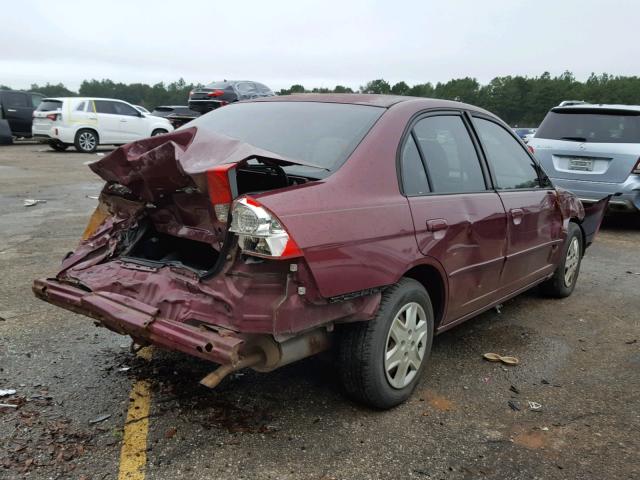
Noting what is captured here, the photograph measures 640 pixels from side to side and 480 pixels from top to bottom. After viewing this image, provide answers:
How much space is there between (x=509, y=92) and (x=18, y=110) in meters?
61.4

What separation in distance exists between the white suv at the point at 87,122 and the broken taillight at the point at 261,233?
16855 millimetres

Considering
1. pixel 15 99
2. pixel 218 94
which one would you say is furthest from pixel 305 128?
pixel 15 99

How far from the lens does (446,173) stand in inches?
140

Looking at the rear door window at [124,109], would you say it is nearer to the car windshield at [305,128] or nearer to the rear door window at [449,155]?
the car windshield at [305,128]

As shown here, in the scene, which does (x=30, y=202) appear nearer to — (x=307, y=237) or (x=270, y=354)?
(x=270, y=354)

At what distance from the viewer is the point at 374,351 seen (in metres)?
2.89

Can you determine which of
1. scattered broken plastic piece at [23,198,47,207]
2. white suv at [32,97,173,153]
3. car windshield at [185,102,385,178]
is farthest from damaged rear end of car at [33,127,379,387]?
white suv at [32,97,173,153]

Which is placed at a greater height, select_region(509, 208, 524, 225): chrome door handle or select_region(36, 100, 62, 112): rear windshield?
select_region(36, 100, 62, 112): rear windshield

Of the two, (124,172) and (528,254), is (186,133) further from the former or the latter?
(528,254)

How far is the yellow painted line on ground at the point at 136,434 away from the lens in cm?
248

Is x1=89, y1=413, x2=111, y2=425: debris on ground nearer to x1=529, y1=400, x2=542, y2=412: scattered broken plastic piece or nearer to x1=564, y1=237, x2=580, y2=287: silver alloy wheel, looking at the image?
x1=529, y1=400, x2=542, y2=412: scattered broken plastic piece

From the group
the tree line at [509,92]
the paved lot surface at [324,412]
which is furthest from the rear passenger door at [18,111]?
the tree line at [509,92]

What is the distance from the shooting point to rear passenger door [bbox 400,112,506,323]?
323 centimetres

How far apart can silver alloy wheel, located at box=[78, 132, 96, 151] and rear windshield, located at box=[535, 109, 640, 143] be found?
47.5 ft
